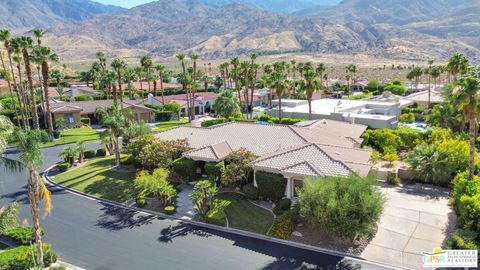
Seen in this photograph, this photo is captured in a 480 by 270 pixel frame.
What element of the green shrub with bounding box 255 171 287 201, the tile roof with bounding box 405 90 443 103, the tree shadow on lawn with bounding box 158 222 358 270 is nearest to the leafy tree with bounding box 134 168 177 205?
the tree shadow on lawn with bounding box 158 222 358 270

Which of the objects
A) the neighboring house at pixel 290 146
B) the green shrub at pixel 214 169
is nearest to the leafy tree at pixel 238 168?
the green shrub at pixel 214 169

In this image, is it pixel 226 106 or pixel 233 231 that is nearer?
pixel 233 231

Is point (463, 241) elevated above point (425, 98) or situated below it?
below

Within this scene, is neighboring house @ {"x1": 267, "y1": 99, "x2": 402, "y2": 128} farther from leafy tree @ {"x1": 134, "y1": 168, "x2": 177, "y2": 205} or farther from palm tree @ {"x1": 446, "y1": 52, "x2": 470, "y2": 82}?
leafy tree @ {"x1": 134, "y1": 168, "x2": 177, "y2": 205}

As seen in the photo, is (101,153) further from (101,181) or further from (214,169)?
(214,169)

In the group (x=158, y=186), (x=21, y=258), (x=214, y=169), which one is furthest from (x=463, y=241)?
(x=21, y=258)

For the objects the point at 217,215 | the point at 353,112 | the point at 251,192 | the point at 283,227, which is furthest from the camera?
the point at 353,112
